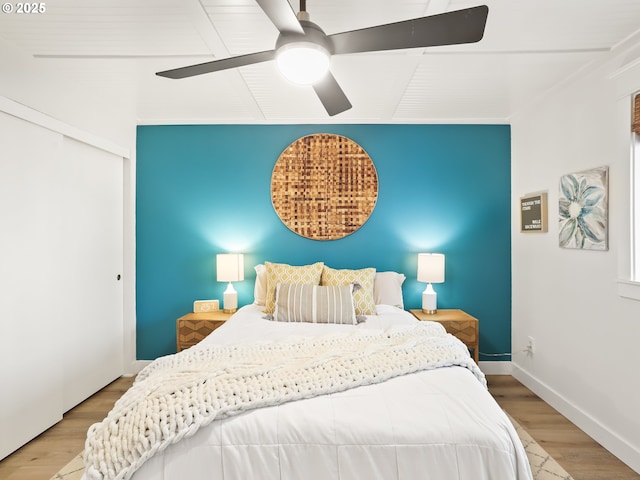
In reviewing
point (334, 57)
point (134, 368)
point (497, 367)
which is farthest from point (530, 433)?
point (134, 368)

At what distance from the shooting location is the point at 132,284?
360 cm

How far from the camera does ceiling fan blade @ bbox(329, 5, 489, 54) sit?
127 centimetres

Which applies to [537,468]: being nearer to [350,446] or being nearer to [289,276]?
[350,446]

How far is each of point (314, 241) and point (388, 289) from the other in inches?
33.1

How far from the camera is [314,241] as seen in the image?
3.63 metres

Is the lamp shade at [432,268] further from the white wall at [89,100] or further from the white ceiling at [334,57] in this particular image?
the white wall at [89,100]

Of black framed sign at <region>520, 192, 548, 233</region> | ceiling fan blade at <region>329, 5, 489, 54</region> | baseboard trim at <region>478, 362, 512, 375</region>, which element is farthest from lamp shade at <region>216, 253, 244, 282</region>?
black framed sign at <region>520, 192, 548, 233</region>

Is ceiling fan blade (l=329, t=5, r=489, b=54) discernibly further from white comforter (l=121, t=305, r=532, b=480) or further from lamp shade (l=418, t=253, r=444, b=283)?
lamp shade (l=418, t=253, r=444, b=283)

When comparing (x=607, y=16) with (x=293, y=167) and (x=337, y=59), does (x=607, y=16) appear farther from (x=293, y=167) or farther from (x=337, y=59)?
(x=293, y=167)

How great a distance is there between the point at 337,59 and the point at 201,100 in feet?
4.25

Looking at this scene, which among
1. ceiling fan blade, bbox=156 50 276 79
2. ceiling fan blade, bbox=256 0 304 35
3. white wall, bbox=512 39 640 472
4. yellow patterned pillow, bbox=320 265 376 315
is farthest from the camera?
yellow patterned pillow, bbox=320 265 376 315

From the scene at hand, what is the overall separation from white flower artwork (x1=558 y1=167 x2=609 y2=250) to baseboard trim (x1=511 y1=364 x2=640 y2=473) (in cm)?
113

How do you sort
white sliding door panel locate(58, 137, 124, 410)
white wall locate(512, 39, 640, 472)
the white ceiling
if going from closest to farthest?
the white ceiling < white wall locate(512, 39, 640, 472) < white sliding door panel locate(58, 137, 124, 410)

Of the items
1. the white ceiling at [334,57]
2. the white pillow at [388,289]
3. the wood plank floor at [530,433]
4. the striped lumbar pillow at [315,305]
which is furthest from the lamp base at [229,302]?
the white ceiling at [334,57]
